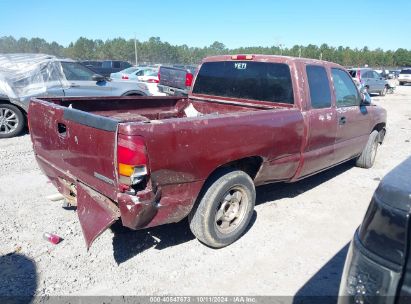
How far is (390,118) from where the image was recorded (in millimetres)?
13352

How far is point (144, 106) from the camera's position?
16.9 ft

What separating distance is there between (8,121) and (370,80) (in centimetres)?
Answer: 2025

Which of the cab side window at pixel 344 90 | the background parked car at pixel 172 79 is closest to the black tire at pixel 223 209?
the cab side window at pixel 344 90

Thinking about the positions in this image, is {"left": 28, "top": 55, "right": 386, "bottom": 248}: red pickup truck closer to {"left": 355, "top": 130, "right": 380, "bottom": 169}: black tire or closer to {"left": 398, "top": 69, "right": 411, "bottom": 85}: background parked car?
{"left": 355, "top": 130, "right": 380, "bottom": 169}: black tire

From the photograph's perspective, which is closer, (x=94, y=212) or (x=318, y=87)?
(x=94, y=212)

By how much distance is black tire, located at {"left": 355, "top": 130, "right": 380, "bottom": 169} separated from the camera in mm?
6257

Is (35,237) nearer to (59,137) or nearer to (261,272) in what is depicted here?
(59,137)

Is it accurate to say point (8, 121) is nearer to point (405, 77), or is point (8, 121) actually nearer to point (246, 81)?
point (246, 81)

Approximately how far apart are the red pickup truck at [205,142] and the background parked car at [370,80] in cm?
1671

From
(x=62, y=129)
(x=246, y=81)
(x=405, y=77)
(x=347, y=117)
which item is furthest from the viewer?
(x=405, y=77)

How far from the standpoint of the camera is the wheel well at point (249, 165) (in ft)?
12.3

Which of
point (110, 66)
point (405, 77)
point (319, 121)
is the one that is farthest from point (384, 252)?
point (405, 77)

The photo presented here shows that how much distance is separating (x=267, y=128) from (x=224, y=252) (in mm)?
1351

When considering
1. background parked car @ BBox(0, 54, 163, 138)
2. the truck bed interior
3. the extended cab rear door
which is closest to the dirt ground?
the extended cab rear door
